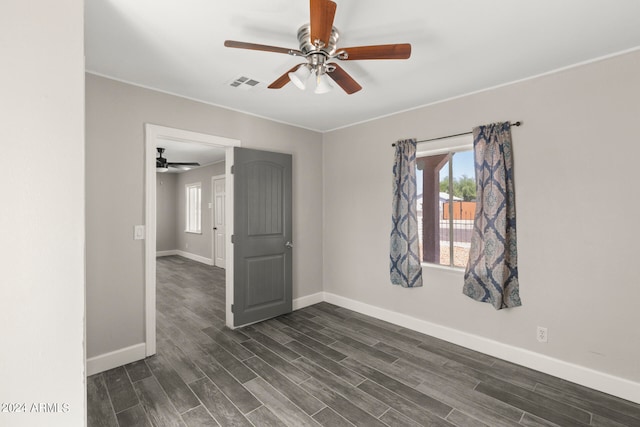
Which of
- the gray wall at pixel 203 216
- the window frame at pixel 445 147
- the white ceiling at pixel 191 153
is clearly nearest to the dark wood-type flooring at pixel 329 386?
the window frame at pixel 445 147

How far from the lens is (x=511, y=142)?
2734mm

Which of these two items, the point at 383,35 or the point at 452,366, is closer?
the point at 383,35

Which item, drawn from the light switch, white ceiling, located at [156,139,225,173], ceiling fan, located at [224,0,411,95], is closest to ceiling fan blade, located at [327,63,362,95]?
ceiling fan, located at [224,0,411,95]

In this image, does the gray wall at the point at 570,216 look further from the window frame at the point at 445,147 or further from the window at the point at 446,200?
the window at the point at 446,200

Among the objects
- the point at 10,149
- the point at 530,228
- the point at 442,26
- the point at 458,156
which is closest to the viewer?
the point at 10,149

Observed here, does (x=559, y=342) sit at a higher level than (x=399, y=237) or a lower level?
lower

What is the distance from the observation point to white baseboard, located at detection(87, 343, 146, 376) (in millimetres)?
2516

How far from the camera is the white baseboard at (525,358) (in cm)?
222

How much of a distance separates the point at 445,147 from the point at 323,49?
1.99 meters

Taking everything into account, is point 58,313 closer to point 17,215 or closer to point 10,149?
point 17,215

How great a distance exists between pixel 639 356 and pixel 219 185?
23.9 ft

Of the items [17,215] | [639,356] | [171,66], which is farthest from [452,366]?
[171,66]

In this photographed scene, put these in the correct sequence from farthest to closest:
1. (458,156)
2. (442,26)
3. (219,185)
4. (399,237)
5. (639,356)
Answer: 1. (219,185)
2. (399,237)
3. (458,156)
4. (639,356)
5. (442,26)

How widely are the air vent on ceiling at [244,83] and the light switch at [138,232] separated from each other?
5.34 feet
